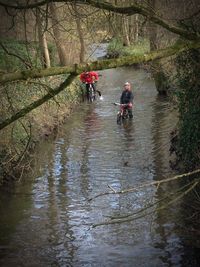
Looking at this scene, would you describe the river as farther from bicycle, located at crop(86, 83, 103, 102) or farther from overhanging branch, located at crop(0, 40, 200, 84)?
bicycle, located at crop(86, 83, 103, 102)

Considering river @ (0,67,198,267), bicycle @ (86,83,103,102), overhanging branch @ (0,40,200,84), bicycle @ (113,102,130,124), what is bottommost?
river @ (0,67,198,267)

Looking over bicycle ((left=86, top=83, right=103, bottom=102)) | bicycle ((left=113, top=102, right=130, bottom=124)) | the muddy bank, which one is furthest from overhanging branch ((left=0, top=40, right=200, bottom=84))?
bicycle ((left=86, top=83, right=103, bottom=102))

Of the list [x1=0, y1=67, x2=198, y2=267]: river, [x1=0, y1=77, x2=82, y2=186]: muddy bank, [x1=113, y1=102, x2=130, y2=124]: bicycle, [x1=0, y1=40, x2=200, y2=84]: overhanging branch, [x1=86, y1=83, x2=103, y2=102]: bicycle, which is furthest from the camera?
[x1=86, y1=83, x2=103, y2=102]: bicycle

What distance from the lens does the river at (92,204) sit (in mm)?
9445

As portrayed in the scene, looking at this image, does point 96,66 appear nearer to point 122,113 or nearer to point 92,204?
point 92,204

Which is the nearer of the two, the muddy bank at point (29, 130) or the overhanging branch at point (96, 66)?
the overhanging branch at point (96, 66)

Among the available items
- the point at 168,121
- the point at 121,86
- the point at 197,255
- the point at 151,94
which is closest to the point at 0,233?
the point at 197,255

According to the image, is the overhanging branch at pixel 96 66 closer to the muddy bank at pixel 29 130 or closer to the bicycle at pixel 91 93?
the muddy bank at pixel 29 130

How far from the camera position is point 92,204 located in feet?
39.3

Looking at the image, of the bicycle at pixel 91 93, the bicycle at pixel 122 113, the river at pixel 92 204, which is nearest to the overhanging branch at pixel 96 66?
the river at pixel 92 204

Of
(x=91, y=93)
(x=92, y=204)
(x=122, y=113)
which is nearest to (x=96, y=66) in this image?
(x=92, y=204)

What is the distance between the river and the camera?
31.0 ft

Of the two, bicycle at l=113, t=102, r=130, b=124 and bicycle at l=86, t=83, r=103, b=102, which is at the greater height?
bicycle at l=86, t=83, r=103, b=102

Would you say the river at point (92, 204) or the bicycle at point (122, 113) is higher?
the bicycle at point (122, 113)
